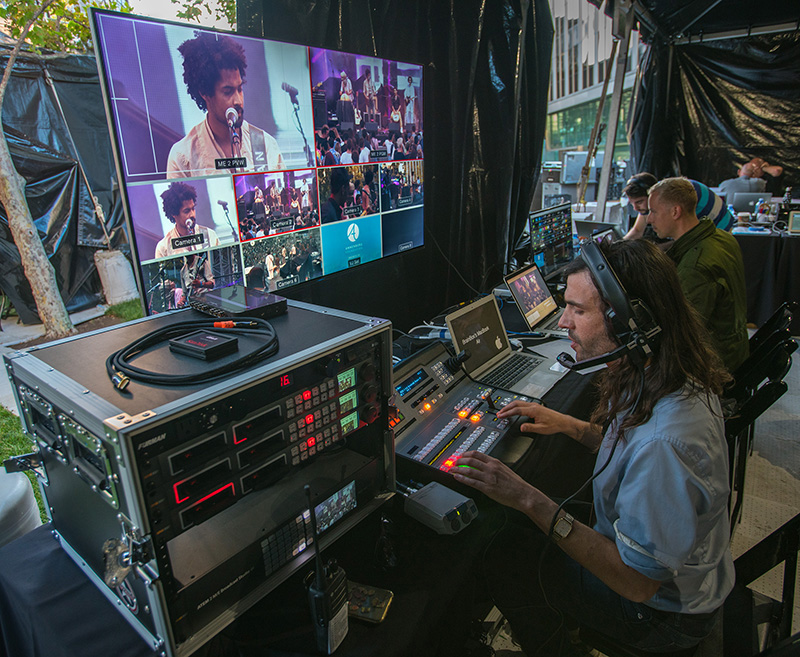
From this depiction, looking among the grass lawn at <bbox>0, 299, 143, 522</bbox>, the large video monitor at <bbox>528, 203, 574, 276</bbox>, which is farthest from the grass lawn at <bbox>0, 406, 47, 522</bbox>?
the large video monitor at <bbox>528, 203, 574, 276</bbox>

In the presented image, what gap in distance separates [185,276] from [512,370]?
48.2 inches

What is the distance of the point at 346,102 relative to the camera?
2.01 meters

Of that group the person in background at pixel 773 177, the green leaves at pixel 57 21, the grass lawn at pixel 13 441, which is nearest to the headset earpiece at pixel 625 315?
the grass lawn at pixel 13 441

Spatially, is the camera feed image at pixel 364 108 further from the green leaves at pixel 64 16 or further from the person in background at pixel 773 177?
the person in background at pixel 773 177

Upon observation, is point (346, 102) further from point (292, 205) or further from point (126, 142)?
point (126, 142)

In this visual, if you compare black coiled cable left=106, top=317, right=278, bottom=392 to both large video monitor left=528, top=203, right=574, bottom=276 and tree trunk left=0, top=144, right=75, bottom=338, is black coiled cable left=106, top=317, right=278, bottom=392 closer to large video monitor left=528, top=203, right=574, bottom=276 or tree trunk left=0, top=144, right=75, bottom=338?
tree trunk left=0, top=144, right=75, bottom=338

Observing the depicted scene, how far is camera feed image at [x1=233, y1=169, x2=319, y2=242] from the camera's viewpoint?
5.41ft

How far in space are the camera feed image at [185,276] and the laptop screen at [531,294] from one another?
130cm

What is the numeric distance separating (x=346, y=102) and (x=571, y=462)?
178 centimetres

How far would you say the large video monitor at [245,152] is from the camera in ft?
4.36

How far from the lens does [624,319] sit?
104 centimetres

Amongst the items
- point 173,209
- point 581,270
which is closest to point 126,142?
point 173,209

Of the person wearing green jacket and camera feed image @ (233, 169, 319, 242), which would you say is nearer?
camera feed image @ (233, 169, 319, 242)

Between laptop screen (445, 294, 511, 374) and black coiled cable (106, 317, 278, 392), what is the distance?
3.13 ft
